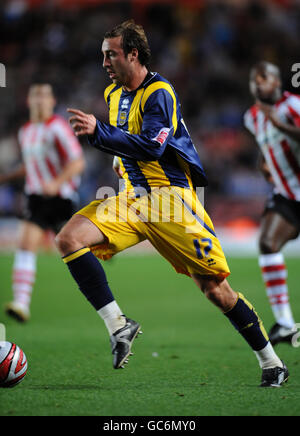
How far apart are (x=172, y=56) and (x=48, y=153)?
13405 mm

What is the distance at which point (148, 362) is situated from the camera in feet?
16.6

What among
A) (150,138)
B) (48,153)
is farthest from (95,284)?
A: (48,153)

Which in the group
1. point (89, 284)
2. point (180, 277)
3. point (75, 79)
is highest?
point (75, 79)

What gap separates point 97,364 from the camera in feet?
16.3

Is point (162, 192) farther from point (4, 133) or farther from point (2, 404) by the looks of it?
point (4, 133)

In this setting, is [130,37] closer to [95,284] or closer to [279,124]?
[95,284]

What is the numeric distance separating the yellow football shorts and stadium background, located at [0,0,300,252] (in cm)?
1284

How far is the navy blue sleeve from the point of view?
3826mm

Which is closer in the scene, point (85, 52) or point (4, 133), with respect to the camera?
point (4, 133)

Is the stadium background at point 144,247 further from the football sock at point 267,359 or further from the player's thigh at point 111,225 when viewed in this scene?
the player's thigh at point 111,225

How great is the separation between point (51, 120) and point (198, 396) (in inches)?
185

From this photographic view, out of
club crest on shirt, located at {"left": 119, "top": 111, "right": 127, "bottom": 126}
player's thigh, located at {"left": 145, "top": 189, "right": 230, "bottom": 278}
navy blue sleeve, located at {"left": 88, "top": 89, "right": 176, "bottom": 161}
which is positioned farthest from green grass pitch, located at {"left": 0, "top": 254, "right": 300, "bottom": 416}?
club crest on shirt, located at {"left": 119, "top": 111, "right": 127, "bottom": 126}

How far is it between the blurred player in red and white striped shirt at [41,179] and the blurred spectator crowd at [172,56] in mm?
9338
